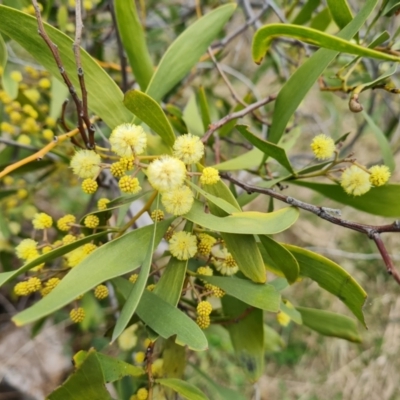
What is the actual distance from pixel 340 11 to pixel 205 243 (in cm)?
40

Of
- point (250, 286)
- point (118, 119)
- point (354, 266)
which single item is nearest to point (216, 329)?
point (250, 286)

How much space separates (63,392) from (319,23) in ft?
2.78

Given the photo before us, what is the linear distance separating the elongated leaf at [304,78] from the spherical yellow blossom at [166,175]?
0.79 ft

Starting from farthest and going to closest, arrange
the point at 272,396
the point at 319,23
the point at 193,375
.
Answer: the point at 272,396, the point at 193,375, the point at 319,23

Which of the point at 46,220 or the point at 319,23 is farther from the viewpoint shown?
the point at 319,23

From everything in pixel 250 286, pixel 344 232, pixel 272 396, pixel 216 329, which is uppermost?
pixel 250 286

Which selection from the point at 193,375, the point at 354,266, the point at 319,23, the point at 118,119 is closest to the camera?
the point at 118,119

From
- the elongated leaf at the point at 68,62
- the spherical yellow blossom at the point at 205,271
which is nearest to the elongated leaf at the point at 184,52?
the elongated leaf at the point at 68,62

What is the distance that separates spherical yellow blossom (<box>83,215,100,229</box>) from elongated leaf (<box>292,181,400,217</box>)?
331mm

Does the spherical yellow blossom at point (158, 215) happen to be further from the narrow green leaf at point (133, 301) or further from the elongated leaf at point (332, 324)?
the elongated leaf at point (332, 324)

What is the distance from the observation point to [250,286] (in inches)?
23.9

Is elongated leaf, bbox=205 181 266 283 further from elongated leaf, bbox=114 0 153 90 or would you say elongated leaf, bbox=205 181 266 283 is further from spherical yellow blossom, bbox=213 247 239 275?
elongated leaf, bbox=114 0 153 90

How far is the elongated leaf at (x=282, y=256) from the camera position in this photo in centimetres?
58

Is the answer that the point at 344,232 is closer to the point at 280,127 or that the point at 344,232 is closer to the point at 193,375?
the point at 193,375
